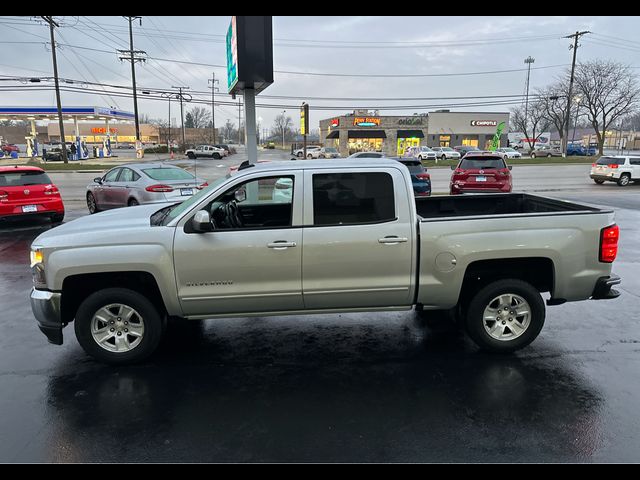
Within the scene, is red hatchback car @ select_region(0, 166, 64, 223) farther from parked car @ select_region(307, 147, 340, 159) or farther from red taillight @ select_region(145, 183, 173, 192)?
parked car @ select_region(307, 147, 340, 159)

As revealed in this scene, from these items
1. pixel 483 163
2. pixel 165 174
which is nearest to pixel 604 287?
pixel 165 174

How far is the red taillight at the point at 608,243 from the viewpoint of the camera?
4.39 meters

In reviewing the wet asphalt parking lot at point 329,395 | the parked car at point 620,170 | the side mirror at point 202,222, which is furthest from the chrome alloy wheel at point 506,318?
the parked car at point 620,170

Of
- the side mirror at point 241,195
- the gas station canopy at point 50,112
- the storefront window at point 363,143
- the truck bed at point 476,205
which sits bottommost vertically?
the truck bed at point 476,205

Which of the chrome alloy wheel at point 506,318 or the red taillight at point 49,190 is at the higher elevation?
the red taillight at point 49,190

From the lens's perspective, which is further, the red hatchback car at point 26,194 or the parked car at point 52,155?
the parked car at point 52,155

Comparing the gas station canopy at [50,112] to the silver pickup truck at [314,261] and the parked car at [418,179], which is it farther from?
the silver pickup truck at [314,261]

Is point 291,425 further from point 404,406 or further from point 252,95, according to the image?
point 252,95

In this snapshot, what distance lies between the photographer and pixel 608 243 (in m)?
4.41

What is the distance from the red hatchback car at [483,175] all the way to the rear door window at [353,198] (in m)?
11.5

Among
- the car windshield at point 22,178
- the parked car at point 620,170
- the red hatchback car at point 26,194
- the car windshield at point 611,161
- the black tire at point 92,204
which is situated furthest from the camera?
the car windshield at point 611,161

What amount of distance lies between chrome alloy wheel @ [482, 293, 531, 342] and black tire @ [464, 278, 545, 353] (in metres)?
0.02

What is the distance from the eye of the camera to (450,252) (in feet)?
14.2

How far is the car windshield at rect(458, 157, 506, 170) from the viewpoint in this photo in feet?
49.6
